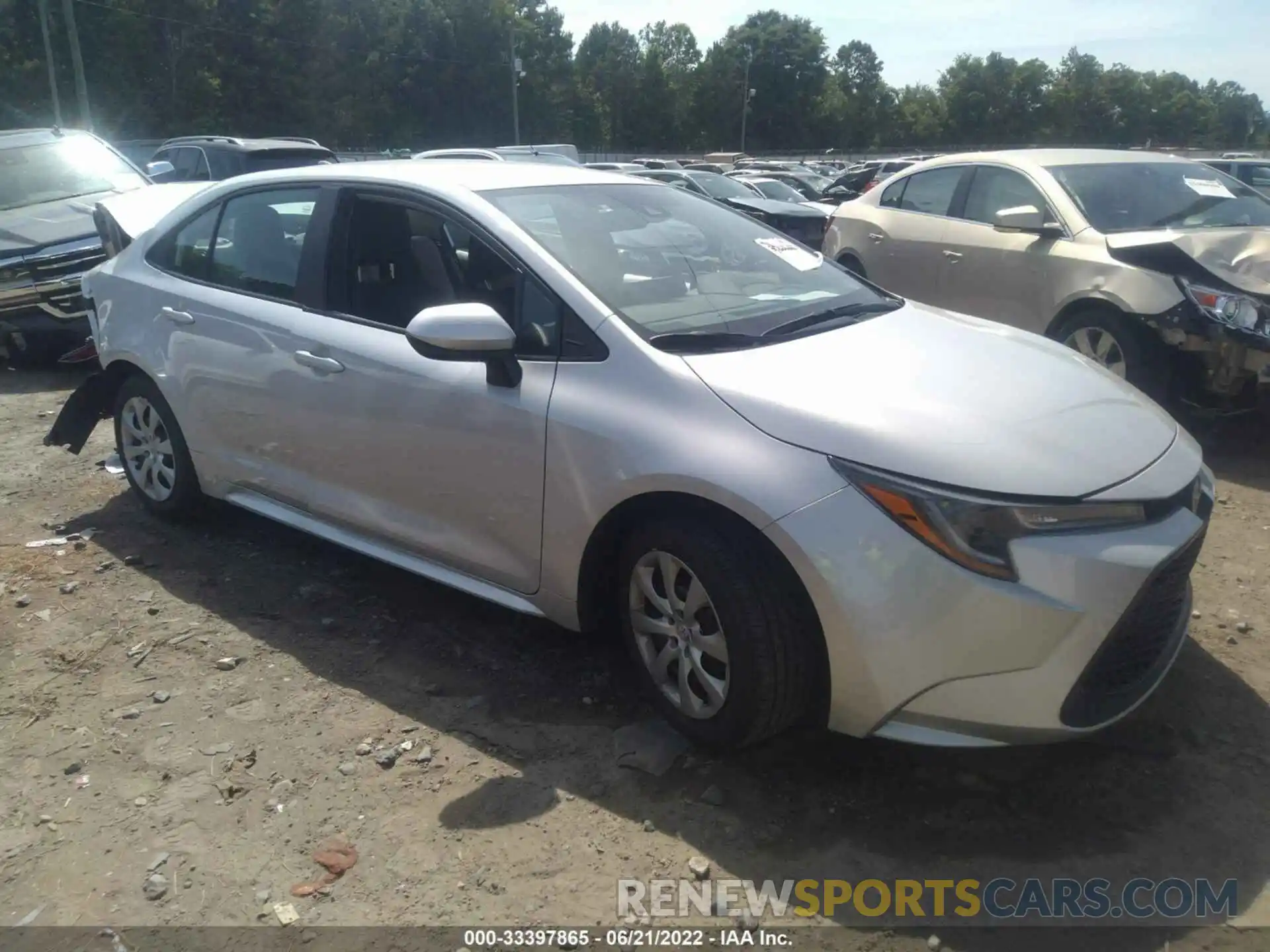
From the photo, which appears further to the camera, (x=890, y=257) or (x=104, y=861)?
(x=890, y=257)

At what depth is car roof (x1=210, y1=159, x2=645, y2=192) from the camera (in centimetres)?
373

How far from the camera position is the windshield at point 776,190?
2075 centimetres

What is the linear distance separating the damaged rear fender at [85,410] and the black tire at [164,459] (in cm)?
6

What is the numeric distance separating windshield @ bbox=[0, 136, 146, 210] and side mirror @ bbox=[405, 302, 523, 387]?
7.54m

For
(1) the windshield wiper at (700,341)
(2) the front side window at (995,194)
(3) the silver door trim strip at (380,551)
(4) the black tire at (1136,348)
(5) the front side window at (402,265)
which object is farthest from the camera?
(2) the front side window at (995,194)

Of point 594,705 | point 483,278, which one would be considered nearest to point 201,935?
point 594,705

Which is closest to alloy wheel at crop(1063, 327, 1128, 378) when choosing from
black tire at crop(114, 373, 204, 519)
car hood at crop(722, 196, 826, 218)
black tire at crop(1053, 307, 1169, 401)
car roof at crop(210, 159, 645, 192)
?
black tire at crop(1053, 307, 1169, 401)

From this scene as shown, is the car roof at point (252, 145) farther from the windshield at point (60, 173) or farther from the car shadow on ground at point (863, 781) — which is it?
the car shadow on ground at point (863, 781)

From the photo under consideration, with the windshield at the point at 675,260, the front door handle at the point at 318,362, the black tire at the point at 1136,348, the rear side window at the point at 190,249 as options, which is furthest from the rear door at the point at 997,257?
the rear side window at the point at 190,249

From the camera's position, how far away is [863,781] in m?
2.93

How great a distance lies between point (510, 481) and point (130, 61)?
53.6m

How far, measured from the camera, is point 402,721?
3.31m

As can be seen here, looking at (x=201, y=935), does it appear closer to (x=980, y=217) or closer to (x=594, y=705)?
(x=594, y=705)

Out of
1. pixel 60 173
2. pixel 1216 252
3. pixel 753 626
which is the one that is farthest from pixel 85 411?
pixel 1216 252
